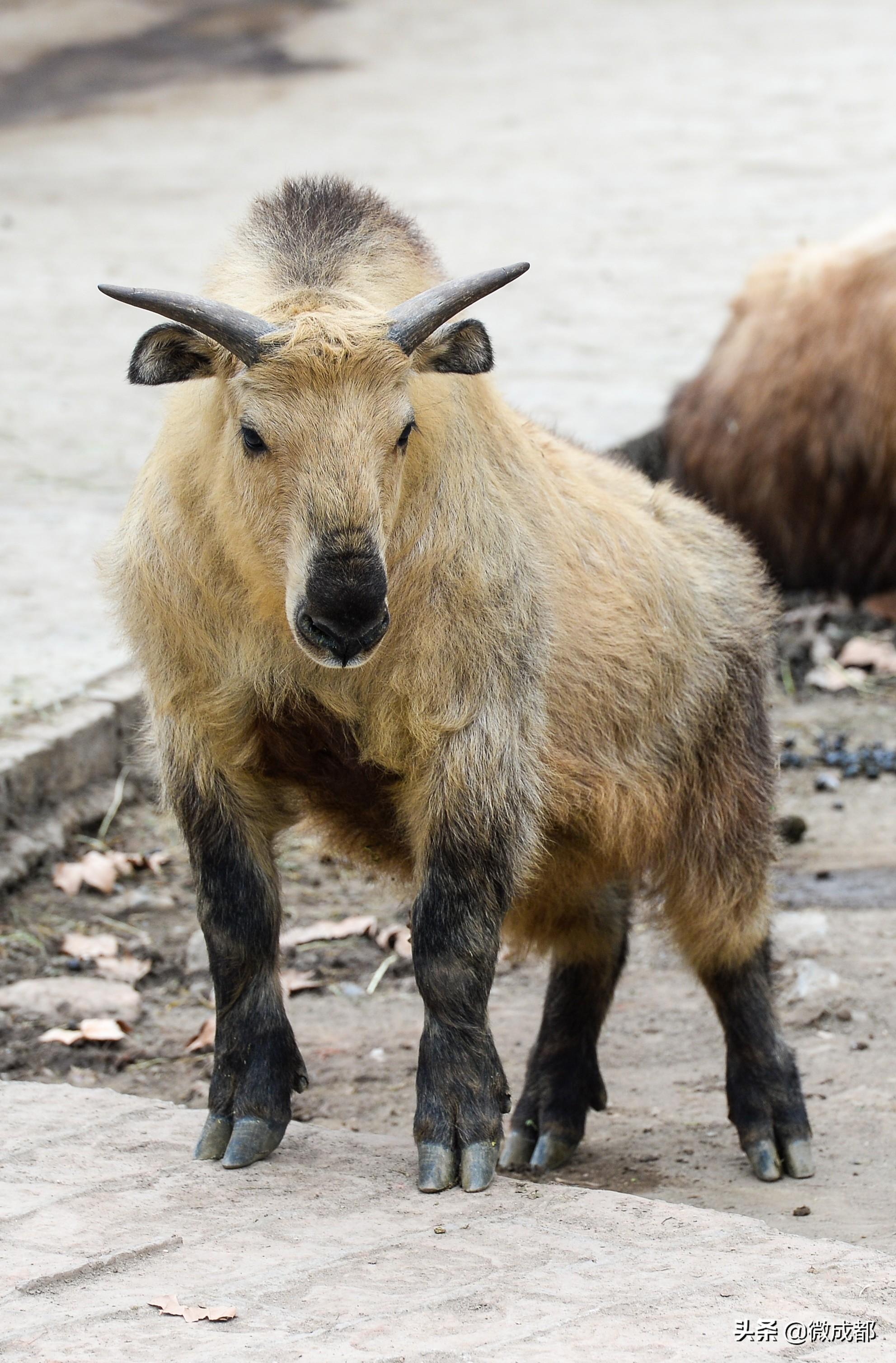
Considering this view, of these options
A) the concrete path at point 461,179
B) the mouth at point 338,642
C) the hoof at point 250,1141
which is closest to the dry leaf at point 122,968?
the concrete path at point 461,179

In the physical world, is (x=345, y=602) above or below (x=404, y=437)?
below

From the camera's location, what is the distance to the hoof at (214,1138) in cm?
351

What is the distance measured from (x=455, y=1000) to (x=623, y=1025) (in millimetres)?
1572

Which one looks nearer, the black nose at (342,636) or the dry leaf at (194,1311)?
the dry leaf at (194,1311)

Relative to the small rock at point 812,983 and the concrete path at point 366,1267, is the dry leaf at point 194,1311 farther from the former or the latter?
the small rock at point 812,983

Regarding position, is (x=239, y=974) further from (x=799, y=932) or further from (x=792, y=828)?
(x=792, y=828)

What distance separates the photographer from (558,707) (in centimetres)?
368

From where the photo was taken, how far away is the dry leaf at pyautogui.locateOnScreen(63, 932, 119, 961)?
4895 mm

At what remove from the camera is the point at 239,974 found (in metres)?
3.58

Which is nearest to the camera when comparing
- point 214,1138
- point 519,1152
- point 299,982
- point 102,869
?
point 214,1138

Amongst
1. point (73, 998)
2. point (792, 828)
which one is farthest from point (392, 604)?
point (792, 828)

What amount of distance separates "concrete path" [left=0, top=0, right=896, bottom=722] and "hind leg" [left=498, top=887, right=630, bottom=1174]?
4.50 feet

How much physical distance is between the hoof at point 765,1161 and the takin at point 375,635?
0.73m

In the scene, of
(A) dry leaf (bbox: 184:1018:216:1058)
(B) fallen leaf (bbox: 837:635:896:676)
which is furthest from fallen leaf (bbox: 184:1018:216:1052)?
(B) fallen leaf (bbox: 837:635:896:676)
